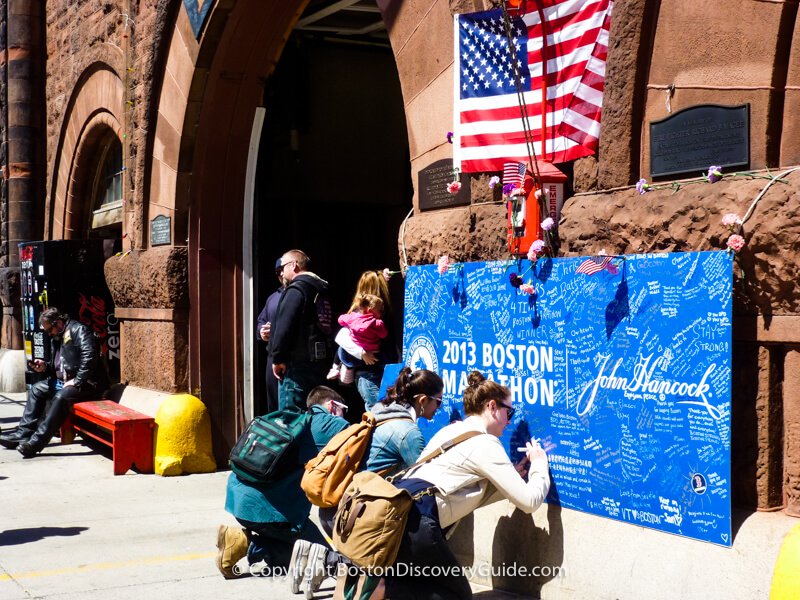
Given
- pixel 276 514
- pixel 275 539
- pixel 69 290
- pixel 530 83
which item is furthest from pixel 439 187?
pixel 69 290

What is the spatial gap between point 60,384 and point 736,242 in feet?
27.2

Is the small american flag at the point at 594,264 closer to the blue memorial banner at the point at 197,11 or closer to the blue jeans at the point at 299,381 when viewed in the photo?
the blue jeans at the point at 299,381

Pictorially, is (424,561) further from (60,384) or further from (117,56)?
(117,56)

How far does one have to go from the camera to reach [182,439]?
930cm

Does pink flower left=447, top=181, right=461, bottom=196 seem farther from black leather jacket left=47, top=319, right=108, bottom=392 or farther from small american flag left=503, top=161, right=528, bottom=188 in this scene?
black leather jacket left=47, top=319, right=108, bottom=392

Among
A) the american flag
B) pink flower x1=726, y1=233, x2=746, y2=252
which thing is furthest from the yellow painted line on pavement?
pink flower x1=726, y1=233, x2=746, y2=252

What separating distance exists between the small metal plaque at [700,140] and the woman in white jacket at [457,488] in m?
1.33

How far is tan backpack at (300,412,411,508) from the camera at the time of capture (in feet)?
17.0

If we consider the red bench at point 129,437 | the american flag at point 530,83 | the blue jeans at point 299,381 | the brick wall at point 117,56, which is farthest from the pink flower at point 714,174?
the brick wall at point 117,56

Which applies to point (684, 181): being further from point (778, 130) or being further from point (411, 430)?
point (411, 430)

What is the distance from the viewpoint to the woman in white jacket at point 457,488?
473 centimetres

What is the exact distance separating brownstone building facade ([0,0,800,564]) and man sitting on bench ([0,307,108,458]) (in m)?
0.41

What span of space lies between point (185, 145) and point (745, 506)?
6.81 metres

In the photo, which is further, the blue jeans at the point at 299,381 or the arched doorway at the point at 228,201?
the arched doorway at the point at 228,201
